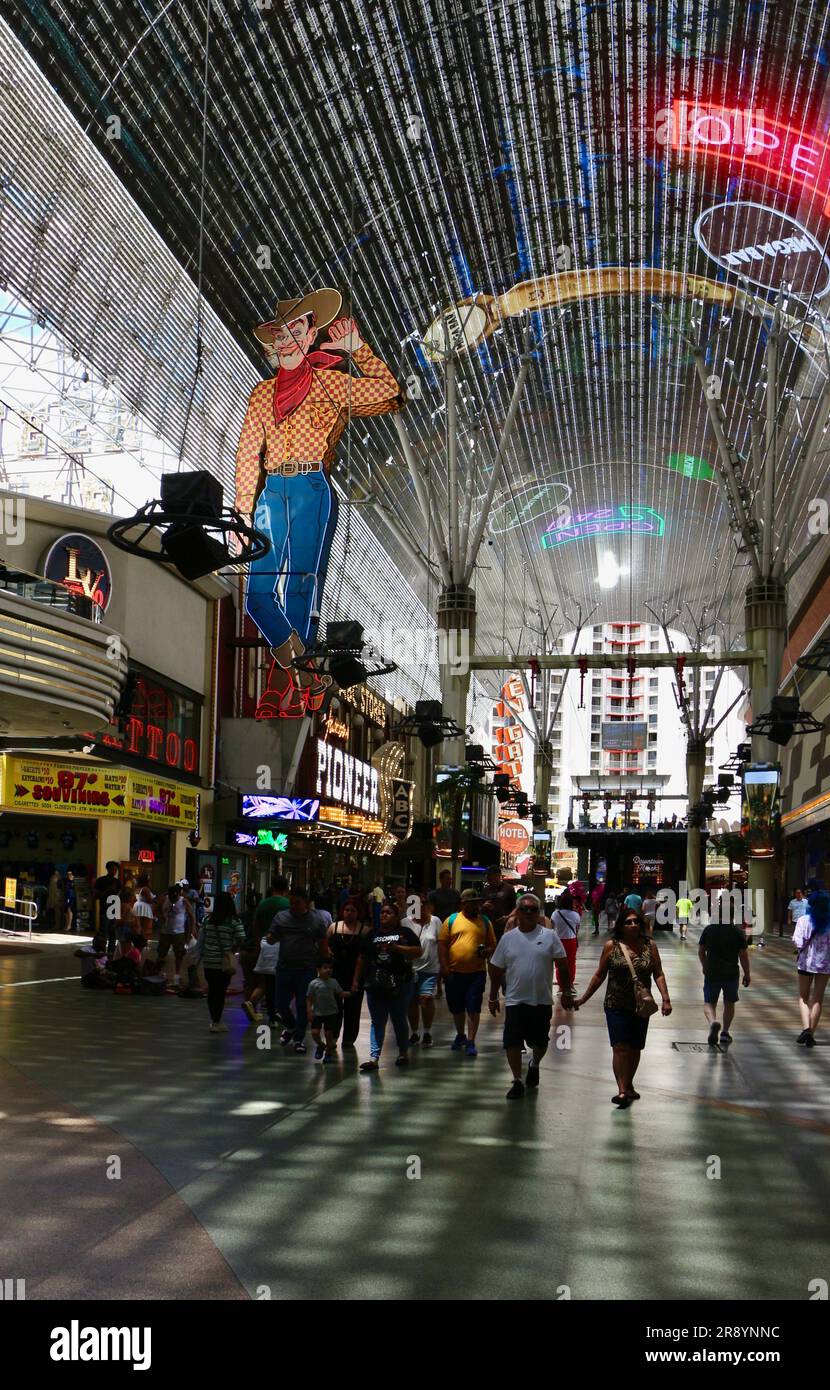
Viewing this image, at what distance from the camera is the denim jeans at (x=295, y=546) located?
76.5ft

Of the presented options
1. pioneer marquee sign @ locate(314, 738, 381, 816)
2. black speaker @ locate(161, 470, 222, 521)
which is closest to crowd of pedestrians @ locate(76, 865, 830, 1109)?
black speaker @ locate(161, 470, 222, 521)

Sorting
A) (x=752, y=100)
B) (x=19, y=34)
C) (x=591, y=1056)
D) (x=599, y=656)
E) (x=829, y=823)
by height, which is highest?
(x=752, y=100)

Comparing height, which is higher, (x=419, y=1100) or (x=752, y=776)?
(x=752, y=776)

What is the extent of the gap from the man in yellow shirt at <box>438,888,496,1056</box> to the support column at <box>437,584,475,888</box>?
769 inches

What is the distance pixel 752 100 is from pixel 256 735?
20.8m

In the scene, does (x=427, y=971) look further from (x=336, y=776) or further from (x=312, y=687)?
(x=336, y=776)

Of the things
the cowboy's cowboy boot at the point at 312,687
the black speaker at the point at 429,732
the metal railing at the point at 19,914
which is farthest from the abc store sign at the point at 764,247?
the metal railing at the point at 19,914

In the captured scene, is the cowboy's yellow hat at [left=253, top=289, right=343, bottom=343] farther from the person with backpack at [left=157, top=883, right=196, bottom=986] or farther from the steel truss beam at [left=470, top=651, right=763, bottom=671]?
the person with backpack at [left=157, top=883, right=196, bottom=986]

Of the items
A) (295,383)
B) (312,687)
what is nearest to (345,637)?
(295,383)

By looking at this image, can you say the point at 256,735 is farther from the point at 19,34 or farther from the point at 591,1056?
the point at 591,1056

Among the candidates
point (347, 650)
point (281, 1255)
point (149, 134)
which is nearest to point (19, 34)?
point (149, 134)

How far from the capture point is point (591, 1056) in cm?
1264

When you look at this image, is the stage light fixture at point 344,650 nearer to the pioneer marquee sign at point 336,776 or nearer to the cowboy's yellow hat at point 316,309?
the cowboy's yellow hat at point 316,309

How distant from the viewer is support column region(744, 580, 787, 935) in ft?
116
